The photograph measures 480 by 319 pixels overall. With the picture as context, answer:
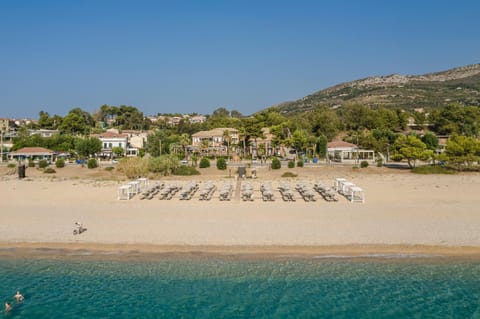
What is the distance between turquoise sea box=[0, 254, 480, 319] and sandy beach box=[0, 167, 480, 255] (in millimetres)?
931

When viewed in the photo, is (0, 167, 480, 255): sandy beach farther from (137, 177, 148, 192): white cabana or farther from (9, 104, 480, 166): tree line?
(9, 104, 480, 166): tree line

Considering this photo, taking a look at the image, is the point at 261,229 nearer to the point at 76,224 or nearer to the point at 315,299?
the point at 315,299

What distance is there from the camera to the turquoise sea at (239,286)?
1028 cm

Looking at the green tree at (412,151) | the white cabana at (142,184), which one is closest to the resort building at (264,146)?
the green tree at (412,151)

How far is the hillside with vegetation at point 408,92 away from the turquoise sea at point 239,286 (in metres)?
98.8

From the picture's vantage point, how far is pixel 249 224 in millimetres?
16297

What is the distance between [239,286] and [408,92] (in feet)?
435

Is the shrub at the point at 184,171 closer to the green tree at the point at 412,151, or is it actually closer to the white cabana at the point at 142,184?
the white cabana at the point at 142,184

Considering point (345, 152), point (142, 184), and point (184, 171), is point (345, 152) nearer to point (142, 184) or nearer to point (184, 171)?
point (184, 171)

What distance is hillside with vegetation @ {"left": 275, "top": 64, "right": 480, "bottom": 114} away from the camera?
11375 cm

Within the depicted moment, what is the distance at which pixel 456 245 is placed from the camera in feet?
46.0

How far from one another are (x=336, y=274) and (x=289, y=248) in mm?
2086

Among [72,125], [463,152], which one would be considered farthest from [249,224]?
[72,125]

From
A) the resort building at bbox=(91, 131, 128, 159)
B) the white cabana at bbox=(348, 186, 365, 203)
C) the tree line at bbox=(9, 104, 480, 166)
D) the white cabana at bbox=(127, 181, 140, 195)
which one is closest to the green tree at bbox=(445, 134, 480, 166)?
the tree line at bbox=(9, 104, 480, 166)
